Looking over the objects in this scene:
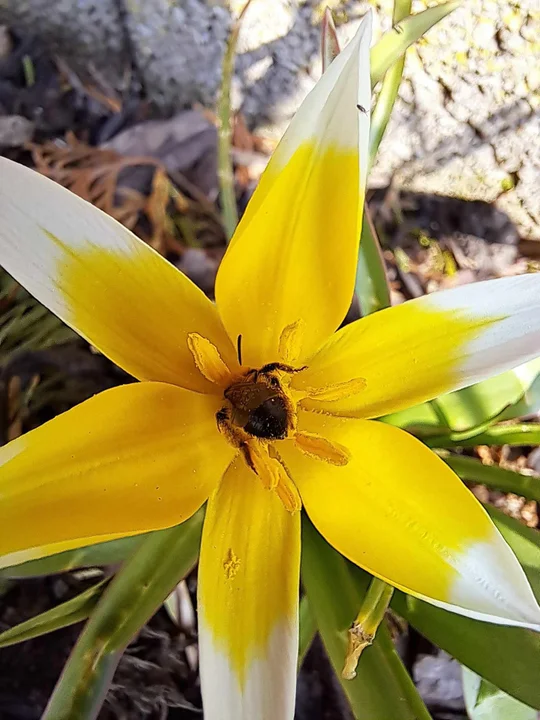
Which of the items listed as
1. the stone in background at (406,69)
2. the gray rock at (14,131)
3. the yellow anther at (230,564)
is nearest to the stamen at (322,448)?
the yellow anther at (230,564)

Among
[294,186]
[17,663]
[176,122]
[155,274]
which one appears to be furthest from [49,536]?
[176,122]

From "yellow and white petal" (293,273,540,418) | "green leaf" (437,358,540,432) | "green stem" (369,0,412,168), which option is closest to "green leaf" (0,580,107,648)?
"yellow and white petal" (293,273,540,418)

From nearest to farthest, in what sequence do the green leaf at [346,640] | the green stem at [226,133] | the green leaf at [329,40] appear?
the green leaf at [346,640]
the green leaf at [329,40]
the green stem at [226,133]

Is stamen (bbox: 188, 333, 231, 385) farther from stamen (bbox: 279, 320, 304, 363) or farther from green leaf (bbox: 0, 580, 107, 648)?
green leaf (bbox: 0, 580, 107, 648)

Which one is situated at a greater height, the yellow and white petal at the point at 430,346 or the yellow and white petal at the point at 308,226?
the yellow and white petal at the point at 308,226

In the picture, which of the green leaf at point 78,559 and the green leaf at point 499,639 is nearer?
the green leaf at point 499,639

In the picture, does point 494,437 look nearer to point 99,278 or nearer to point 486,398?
point 486,398

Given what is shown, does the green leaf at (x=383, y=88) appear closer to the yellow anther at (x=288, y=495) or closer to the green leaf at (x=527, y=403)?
the green leaf at (x=527, y=403)
